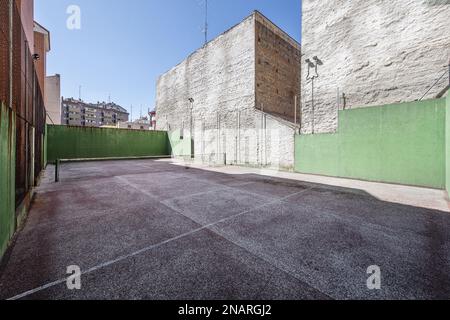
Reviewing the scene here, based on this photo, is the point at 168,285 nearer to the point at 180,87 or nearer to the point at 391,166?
the point at 391,166

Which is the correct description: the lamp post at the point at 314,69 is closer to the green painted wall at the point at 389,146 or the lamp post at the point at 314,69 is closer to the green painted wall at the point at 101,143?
the green painted wall at the point at 389,146

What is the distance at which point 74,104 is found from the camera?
6066cm

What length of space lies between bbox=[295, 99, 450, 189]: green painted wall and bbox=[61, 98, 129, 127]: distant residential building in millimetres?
66333

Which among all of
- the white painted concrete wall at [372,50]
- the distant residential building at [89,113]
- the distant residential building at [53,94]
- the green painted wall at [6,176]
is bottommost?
the green painted wall at [6,176]

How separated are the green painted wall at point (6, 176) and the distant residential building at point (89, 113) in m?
66.2

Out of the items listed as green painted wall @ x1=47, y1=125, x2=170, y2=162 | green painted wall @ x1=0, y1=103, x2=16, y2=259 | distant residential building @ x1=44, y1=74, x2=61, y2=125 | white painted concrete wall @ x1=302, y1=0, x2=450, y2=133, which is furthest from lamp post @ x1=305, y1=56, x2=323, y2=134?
distant residential building @ x1=44, y1=74, x2=61, y2=125

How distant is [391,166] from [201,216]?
7317 millimetres

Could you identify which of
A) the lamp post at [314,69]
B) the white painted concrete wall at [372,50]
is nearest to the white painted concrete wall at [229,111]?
the lamp post at [314,69]

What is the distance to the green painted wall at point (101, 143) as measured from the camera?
52.4ft

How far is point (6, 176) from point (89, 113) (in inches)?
2966

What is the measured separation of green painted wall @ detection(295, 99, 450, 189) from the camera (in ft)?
20.8

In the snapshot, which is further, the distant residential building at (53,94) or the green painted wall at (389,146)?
the distant residential building at (53,94)

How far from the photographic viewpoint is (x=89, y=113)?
6425cm
